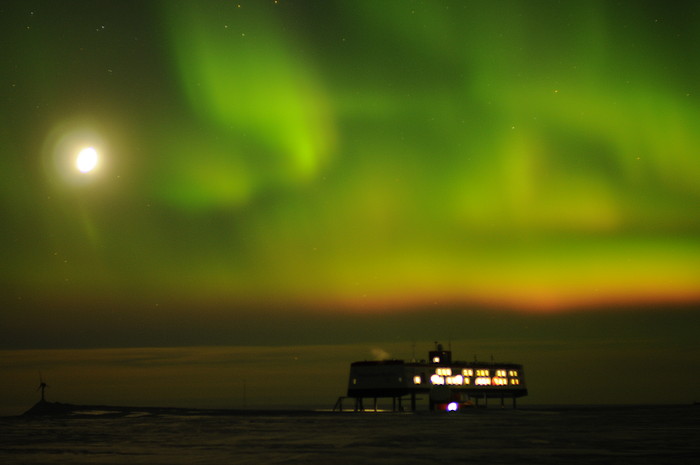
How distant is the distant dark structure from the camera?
157625mm

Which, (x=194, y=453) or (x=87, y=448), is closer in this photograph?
(x=194, y=453)

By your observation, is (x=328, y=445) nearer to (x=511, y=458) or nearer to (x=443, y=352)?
(x=511, y=458)

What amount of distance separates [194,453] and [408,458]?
38.2ft

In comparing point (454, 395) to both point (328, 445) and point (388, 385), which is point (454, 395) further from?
point (328, 445)

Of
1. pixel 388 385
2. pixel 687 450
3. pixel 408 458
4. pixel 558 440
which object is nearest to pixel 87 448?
pixel 408 458

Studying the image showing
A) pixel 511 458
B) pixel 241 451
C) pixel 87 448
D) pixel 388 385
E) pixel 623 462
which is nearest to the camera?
pixel 623 462

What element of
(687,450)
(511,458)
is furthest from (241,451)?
(687,450)

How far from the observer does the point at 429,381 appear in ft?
529

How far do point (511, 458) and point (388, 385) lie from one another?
403ft

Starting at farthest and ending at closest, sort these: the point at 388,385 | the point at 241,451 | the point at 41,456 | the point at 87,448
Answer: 1. the point at 388,385
2. the point at 87,448
3. the point at 241,451
4. the point at 41,456

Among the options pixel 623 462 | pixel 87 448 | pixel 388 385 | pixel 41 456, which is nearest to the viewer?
pixel 623 462

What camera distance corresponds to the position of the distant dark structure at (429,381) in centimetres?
15762

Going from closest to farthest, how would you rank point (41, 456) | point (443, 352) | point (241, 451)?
point (41, 456)
point (241, 451)
point (443, 352)

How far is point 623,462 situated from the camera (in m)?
33.8
